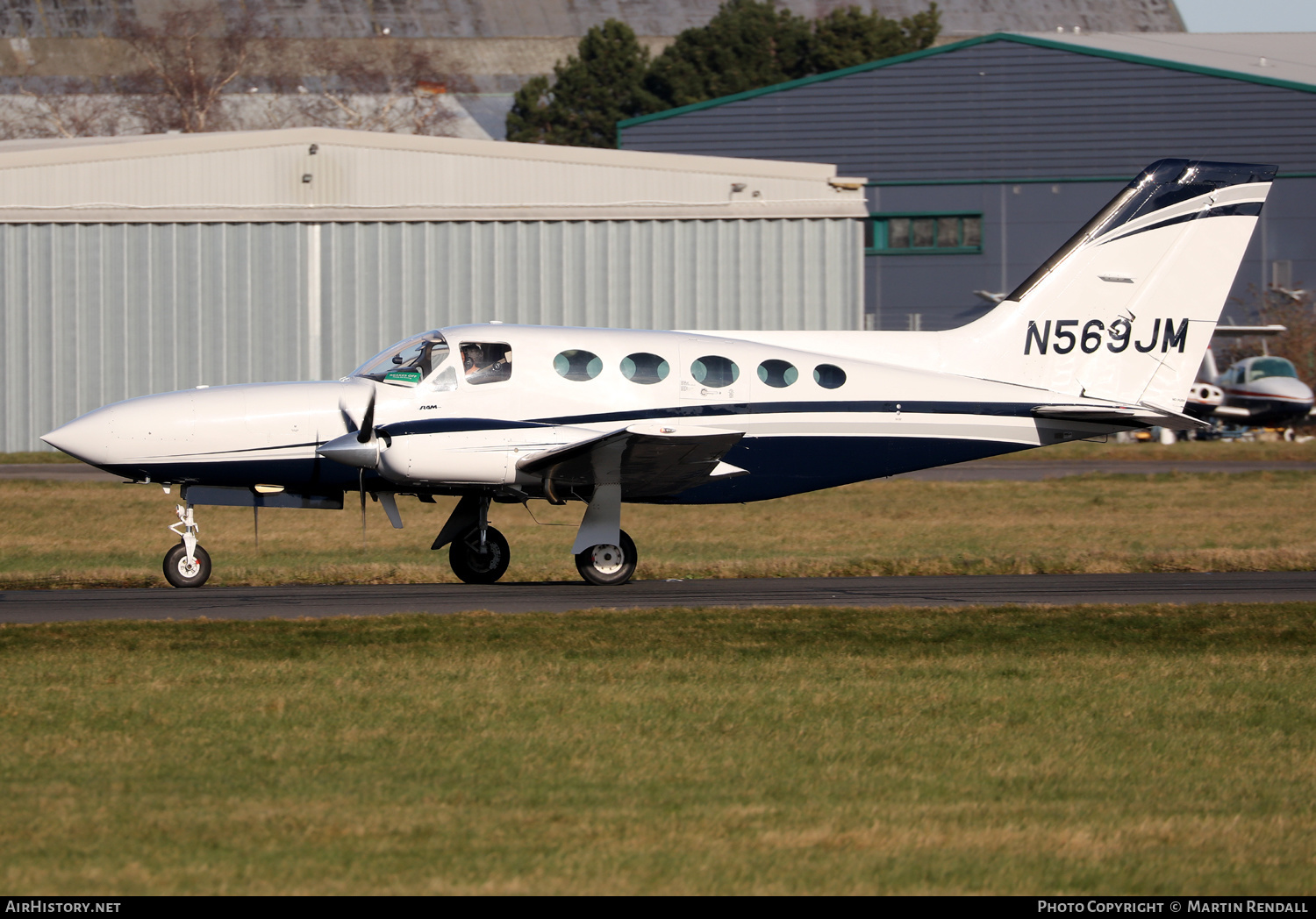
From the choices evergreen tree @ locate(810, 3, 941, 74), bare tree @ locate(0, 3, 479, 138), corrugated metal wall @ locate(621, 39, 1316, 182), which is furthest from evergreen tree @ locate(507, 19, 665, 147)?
corrugated metal wall @ locate(621, 39, 1316, 182)

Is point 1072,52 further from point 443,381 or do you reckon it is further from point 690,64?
point 443,381

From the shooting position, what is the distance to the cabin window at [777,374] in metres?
16.7

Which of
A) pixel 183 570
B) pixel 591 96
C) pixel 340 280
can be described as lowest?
pixel 183 570

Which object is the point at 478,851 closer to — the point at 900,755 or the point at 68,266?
the point at 900,755

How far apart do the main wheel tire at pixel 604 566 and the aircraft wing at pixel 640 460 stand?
2.20ft

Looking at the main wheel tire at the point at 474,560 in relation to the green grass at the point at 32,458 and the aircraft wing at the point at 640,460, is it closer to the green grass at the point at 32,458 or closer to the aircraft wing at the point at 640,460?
the aircraft wing at the point at 640,460

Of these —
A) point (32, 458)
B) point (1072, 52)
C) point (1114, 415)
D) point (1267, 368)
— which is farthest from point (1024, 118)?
point (1114, 415)

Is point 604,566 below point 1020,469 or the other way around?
below

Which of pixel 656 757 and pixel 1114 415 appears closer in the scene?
pixel 656 757

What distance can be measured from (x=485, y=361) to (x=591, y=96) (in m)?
60.7

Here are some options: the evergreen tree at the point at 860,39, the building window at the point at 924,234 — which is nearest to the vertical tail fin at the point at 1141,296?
the building window at the point at 924,234

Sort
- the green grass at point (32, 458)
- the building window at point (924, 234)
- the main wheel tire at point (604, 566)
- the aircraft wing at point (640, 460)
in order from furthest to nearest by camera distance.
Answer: the building window at point (924, 234), the green grass at point (32, 458), the main wheel tire at point (604, 566), the aircraft wing at point (640, 460)

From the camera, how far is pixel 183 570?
16.0 m

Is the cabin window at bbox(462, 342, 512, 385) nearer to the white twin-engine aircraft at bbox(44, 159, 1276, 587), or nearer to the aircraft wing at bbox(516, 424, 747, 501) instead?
the white twin-engine aircraft at bbox(44, 159, 1276, 587)
